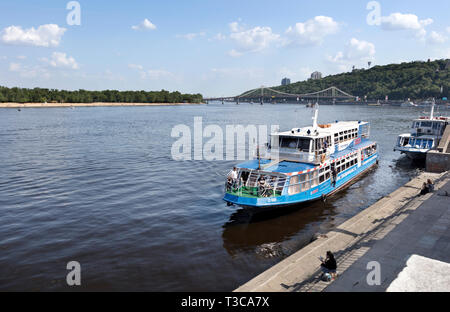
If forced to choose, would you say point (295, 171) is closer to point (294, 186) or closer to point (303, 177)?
point (294, 186)

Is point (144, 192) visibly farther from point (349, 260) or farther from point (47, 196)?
point (349, 260)

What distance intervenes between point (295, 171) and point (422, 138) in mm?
28671

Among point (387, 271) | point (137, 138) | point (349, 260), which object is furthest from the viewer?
point (137, 138)

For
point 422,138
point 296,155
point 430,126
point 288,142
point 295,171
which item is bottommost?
point 295,171

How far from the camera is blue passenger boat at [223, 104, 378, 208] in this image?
22.2 m

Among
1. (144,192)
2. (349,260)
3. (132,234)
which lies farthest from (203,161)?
(349,260)

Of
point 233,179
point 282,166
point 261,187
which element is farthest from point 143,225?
point 282,166

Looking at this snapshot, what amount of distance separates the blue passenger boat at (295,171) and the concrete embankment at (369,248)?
4.81 meters

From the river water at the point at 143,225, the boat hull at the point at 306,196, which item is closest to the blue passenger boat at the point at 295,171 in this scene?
the boat hull at the point at 306,196

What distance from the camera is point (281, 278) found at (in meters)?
13.0

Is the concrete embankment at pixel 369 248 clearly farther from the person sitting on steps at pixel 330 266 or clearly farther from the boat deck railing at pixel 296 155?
the boat deck railing at pixel 296 155

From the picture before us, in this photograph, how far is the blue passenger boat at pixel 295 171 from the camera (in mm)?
22188

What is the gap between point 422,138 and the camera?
138 feet
